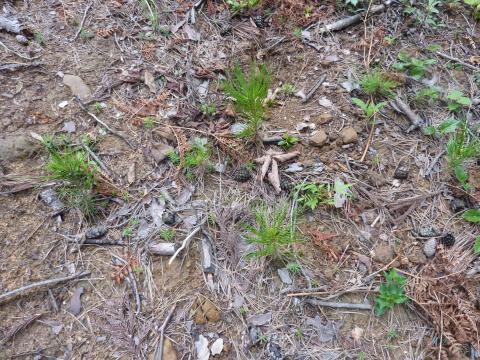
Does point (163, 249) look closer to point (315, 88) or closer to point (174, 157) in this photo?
point (174, 157)

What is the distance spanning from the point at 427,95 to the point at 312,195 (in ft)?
4.30

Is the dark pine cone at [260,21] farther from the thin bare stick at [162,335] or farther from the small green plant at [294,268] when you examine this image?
the thin bare stick at [162,335]

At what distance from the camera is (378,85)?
2689 mm

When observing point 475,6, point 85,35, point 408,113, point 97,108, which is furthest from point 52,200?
point 475,6

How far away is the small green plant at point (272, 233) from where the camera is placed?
201 centimetres

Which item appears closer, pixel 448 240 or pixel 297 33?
pixel 448 240

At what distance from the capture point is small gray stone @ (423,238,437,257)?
2174 millimetres

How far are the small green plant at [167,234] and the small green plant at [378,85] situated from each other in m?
1.87

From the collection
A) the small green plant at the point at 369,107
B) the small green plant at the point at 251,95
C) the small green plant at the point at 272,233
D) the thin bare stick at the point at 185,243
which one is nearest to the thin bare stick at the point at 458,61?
the small green plant at the point at 369,107

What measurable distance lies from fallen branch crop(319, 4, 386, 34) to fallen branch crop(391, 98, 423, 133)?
2.98ft

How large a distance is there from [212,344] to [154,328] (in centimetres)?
33

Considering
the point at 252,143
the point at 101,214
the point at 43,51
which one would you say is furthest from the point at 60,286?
the point at 43,51

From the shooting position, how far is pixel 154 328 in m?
1.91

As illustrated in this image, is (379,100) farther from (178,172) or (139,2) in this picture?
(139,2)
